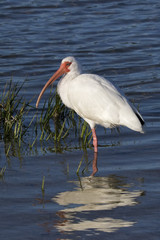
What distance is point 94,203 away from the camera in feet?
21.3

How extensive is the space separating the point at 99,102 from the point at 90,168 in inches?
45.0

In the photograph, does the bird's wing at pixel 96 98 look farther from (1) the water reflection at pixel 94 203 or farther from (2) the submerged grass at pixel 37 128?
(1) the water reflection at pixel 94 203

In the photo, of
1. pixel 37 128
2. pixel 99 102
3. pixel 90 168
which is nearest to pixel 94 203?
pixel 90 168

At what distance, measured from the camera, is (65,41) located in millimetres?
17766

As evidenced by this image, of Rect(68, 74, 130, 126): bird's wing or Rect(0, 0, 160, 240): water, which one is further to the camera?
Rect(68, 74, 130, 126): bird's wing

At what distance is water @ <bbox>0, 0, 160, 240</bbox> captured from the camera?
5891mm

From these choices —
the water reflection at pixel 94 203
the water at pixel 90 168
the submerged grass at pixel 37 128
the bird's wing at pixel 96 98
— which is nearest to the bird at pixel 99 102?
the bird's wing at pixel 96 98

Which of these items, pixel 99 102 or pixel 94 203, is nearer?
pixel 94 203

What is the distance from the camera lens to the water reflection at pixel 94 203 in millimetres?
5871

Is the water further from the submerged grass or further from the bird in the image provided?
the bird

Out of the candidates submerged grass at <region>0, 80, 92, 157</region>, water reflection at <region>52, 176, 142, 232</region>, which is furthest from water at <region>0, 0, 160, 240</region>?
submerged grass at <region>0, 80, 92, 157</region>

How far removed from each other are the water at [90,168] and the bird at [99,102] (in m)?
0.42

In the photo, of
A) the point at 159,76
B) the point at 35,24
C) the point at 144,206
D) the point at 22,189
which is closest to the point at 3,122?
the point at 22,189

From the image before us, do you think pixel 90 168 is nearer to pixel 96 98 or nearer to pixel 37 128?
pixel 96 98
